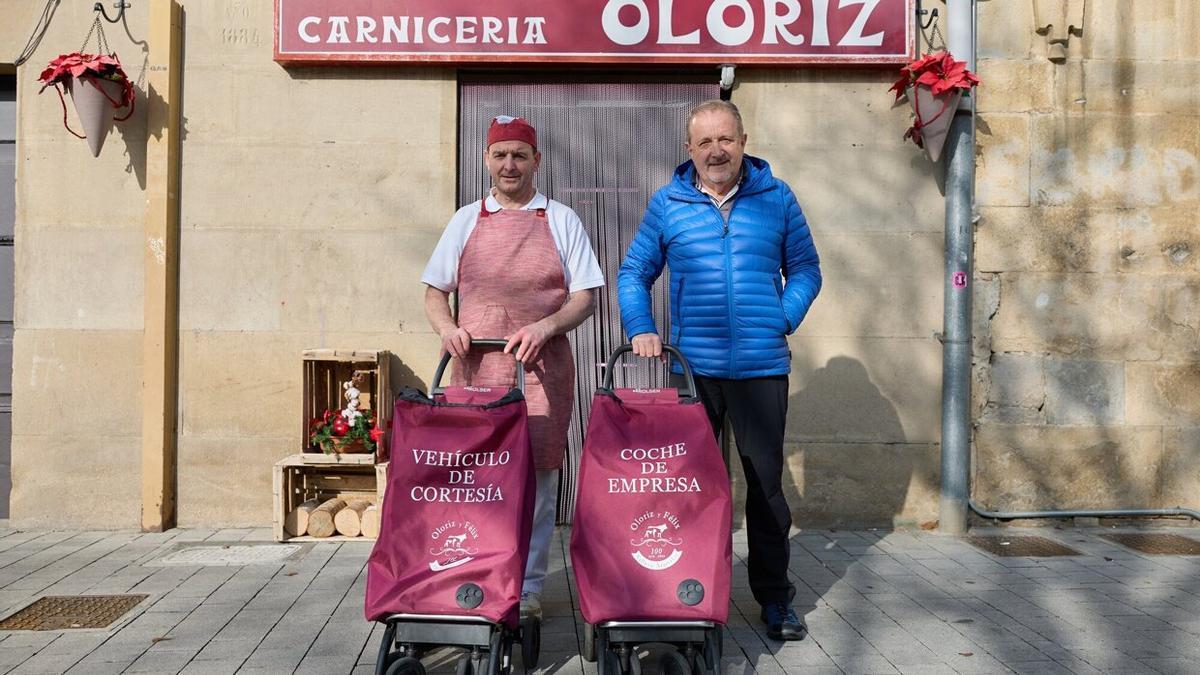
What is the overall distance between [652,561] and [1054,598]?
2469 mm

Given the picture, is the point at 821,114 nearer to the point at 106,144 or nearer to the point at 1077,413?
the point at 1077,413

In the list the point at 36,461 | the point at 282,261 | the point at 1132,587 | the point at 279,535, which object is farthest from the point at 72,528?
the point at 1132,587

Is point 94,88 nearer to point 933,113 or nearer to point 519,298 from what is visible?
point 519,298

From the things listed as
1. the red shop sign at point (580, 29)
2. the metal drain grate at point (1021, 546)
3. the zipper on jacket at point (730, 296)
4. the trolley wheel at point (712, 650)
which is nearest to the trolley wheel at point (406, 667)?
the trolley wheel at point (712, 650)

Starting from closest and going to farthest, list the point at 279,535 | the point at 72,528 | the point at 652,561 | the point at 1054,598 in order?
1. the point at 652,561
2. the point at 1054,598
3. the point at 279,535
4. the point at 72,528

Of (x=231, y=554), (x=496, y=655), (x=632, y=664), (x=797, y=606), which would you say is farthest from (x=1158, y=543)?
(x=231, y=554)

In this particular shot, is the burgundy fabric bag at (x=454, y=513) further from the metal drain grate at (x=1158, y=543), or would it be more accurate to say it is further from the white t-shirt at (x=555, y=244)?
the metal drain grate at (x=1158, y=543)

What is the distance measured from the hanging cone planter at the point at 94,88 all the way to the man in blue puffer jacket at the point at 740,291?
359 centimetres

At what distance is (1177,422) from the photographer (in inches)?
243

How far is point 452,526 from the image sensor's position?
3150 millimetres

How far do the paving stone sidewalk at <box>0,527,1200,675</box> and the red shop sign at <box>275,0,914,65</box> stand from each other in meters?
2.95

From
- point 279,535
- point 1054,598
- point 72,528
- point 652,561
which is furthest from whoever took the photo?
point 72,528

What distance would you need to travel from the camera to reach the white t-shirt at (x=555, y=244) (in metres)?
3.94

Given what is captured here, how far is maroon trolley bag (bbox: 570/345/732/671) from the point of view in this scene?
10.1 ft
